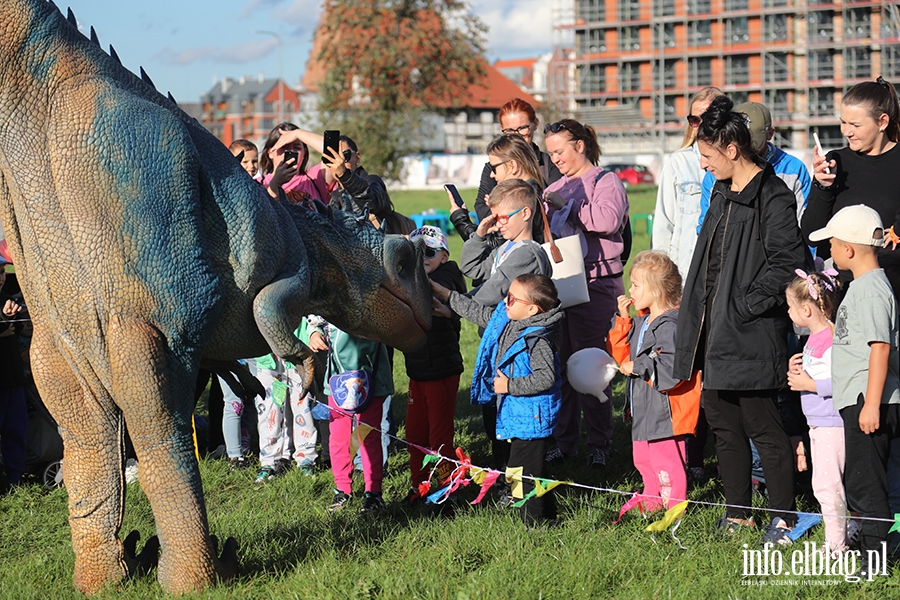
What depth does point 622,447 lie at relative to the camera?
7477 millimetres

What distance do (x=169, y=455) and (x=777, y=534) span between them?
10.3 feet

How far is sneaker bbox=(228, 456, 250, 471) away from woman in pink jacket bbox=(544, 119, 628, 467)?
2251 millimetres

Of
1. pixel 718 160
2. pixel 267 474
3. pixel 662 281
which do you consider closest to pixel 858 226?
pixel 718 160

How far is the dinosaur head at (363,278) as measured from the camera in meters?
4.71

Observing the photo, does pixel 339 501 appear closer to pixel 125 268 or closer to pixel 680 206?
pixel 125 268

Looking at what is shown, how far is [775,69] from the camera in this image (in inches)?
2596

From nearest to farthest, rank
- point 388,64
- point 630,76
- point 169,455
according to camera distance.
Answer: point 169,455 < point 388,64 < point 630,76

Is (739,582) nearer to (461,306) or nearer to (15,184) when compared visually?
(461,306)

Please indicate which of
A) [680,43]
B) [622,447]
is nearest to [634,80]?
[680,43]

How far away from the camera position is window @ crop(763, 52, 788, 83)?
65688 millimetres

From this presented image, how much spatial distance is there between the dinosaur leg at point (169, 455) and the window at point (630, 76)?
6833 centimetres

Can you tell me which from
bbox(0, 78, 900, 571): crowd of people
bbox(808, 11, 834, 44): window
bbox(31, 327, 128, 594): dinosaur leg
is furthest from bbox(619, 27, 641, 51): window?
bbox(31, 327, 128, 594): dinosaur leg

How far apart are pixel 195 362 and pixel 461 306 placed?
196 cm

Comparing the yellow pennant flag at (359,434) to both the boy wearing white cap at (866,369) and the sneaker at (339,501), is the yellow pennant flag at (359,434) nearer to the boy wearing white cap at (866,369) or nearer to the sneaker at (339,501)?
the sneaker at (339,501)
